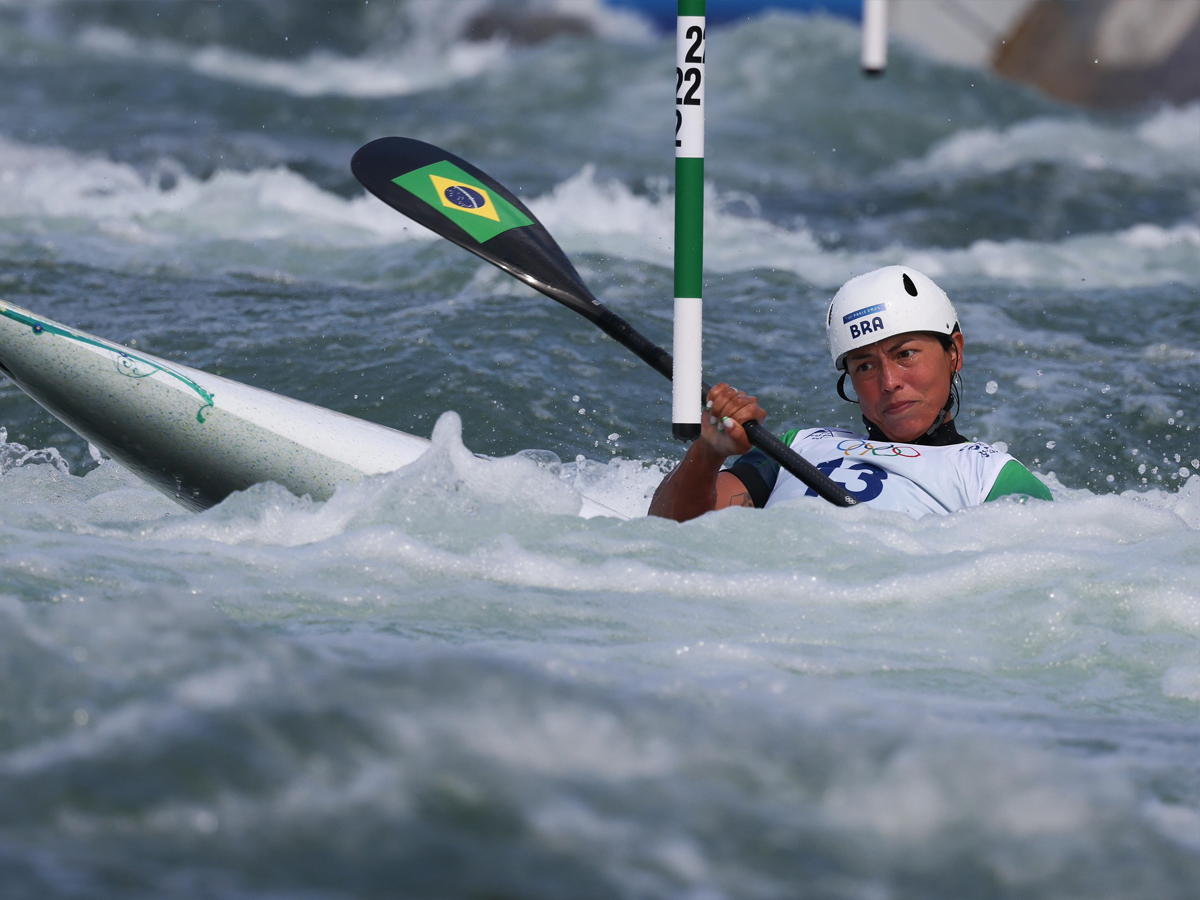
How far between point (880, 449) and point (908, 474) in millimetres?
106

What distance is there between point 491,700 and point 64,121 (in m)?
14.4

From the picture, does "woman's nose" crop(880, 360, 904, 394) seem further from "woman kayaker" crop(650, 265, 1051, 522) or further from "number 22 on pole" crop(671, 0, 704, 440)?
"number 22 on pole" crop(671, 0, 704, 440)

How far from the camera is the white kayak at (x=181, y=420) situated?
12.1 ft

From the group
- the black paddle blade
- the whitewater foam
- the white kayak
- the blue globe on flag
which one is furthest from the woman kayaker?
the whitewater foam

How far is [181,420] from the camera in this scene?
368cm

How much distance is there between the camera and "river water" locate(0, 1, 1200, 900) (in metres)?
1.73

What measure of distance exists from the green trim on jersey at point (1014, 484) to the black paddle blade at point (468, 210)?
1.32 m

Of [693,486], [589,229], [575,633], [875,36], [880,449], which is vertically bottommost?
[575,633]

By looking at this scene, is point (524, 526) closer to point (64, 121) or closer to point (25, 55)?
point (64, 121)

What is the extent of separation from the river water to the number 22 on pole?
1.01 feet

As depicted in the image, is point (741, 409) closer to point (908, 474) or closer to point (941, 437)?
point (908, 474)

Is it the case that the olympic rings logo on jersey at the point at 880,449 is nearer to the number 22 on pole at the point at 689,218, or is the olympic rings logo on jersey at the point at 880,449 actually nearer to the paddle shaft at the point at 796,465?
the paddle shaft at the point at 796,465

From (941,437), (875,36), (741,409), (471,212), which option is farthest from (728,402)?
(471,212)

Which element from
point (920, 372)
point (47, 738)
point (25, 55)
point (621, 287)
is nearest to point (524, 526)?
point (920, 372)
